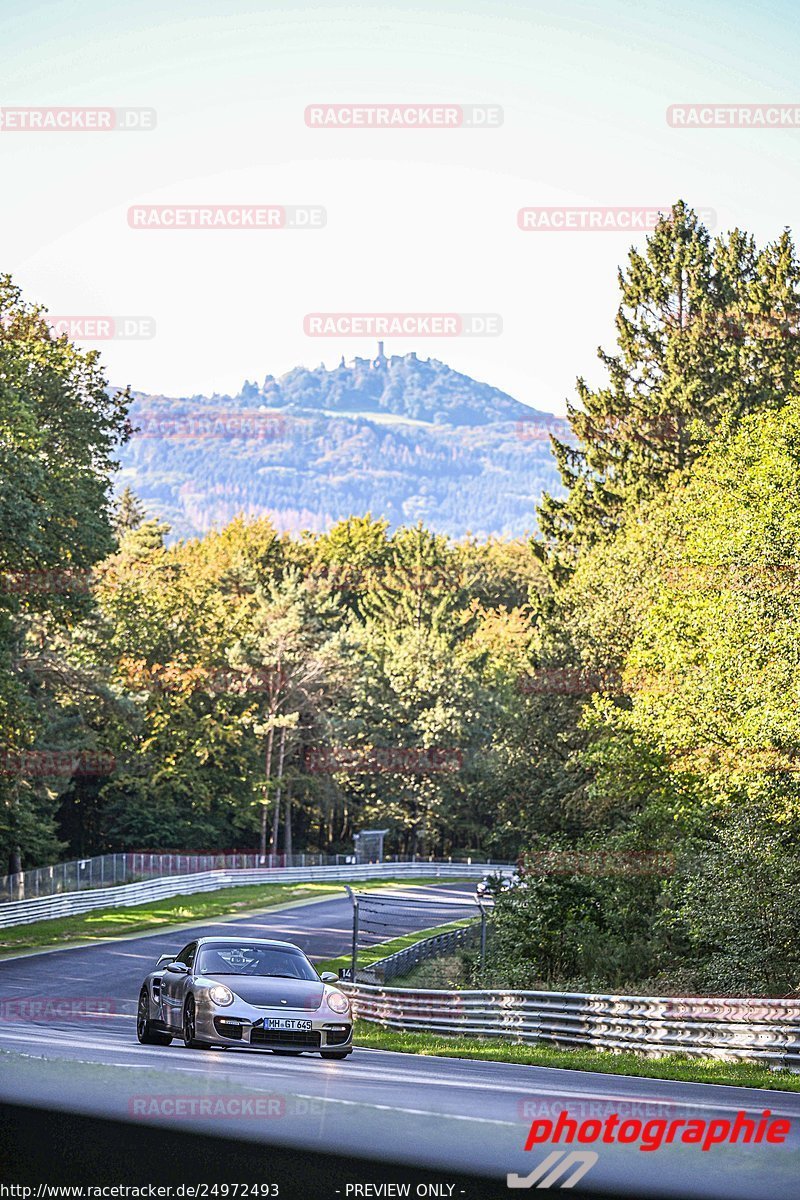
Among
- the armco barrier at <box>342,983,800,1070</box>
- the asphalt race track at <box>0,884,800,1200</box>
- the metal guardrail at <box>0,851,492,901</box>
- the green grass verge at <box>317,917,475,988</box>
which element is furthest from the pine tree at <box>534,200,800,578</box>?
the asphalt race track at <box>0,884,800,1200</box>

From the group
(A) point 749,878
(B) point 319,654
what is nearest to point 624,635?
(A) point 749,878

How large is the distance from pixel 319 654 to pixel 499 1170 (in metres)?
90.2

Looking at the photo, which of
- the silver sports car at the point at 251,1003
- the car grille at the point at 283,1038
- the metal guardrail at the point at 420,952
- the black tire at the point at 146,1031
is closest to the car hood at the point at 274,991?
the silver sports car at the point at 251,1003

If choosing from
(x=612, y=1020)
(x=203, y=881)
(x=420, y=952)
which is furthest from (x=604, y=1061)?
(x=203, y=881)

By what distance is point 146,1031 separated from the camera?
1606cm

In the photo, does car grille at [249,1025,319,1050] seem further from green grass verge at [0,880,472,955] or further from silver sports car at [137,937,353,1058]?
green grass verge at [0,880,472,955]

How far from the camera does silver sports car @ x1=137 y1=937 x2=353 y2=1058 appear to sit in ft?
46.3

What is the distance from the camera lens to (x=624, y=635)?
42.8m

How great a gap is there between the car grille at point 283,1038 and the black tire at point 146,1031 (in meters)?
1.88

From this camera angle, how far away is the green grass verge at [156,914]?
4806 cm

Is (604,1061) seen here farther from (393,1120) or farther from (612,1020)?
(393,1120)

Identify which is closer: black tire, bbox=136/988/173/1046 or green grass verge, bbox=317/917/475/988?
black tire, bbox=136/988/173/1046

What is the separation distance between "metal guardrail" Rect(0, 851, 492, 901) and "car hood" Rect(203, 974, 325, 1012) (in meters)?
37.2

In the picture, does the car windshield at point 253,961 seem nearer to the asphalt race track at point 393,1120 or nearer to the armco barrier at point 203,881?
the asphalt race track at point 393,1120
